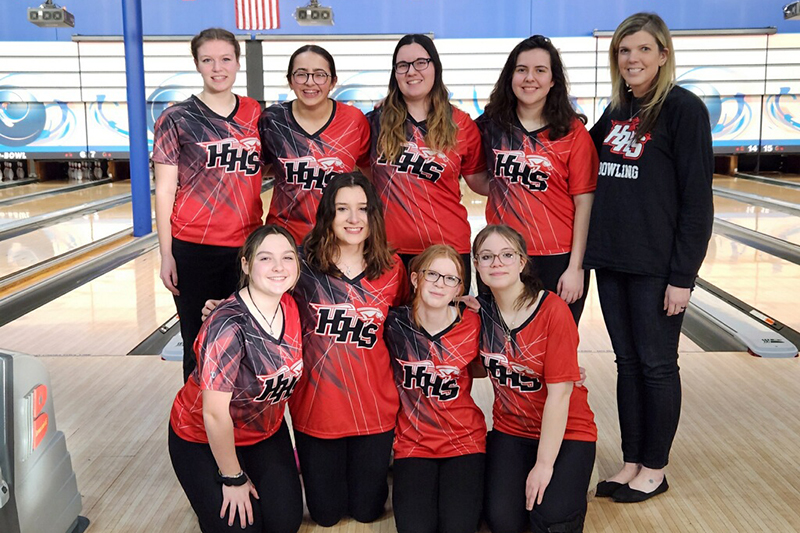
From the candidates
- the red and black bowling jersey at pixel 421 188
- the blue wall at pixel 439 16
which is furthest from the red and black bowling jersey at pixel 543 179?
the blue wall at pixel 439 16

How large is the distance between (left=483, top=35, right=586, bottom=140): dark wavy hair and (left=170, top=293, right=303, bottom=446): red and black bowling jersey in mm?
767

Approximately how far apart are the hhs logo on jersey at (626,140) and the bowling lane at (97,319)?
224cm

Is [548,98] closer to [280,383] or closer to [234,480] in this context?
[280,383]

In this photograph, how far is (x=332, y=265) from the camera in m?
1.93

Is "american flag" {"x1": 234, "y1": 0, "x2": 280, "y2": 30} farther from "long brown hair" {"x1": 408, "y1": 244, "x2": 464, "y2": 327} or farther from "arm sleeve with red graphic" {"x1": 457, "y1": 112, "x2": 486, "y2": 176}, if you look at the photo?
"long brown hair" {"x1": 408, "y1": 244, "x2": 464, "y2": 327}

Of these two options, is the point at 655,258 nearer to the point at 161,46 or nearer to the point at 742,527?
the point at 742,527

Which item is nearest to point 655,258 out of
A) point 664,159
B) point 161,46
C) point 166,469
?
point 664,159

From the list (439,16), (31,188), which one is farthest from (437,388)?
(31,188)

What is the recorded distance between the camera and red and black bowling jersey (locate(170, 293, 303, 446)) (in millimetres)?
1738

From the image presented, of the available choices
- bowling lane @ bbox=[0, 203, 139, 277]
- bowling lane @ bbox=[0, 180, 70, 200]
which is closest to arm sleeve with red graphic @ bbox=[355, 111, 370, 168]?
bowling lane @ bbox=[0, 203, 139, 277]

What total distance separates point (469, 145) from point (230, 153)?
65 centimetres

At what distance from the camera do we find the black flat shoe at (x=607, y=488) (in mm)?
2041

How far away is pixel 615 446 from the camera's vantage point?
235 centimetres

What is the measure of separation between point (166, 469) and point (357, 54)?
827cm
